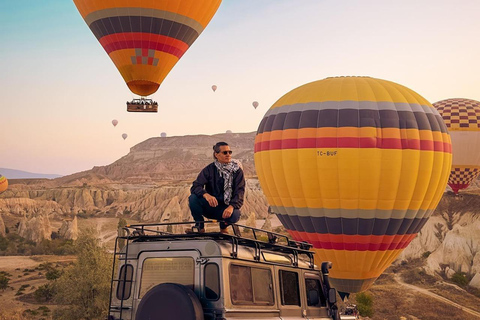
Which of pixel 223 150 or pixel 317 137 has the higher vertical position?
pixel 317 137

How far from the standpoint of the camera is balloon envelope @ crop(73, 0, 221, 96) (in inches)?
1362

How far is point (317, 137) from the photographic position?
25922 mm

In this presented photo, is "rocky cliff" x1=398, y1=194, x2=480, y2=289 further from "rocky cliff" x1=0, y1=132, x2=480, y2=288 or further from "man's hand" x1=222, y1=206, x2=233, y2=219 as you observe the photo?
"man's hand" x1=222, y1=206, x2=233, y2=219

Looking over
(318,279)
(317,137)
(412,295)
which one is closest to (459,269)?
(412,295)

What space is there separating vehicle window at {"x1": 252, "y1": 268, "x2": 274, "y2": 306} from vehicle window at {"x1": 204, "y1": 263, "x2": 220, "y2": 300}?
2.67ft

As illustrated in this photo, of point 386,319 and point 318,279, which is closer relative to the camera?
point 318,279

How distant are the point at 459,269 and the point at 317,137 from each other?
32669 mm

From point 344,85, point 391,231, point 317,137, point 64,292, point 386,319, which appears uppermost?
point 344,85

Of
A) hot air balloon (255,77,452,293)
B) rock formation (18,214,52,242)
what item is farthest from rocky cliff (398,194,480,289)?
rock formation (18,214,52,242)

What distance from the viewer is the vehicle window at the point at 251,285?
331 inches

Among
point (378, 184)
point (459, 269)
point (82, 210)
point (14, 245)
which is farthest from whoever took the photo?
point (82, 210)

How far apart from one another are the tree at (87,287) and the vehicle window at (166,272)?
94.7 ft

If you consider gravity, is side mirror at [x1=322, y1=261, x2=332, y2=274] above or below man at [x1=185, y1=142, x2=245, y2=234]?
below

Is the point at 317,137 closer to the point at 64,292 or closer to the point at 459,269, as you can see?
the point at 64,292
